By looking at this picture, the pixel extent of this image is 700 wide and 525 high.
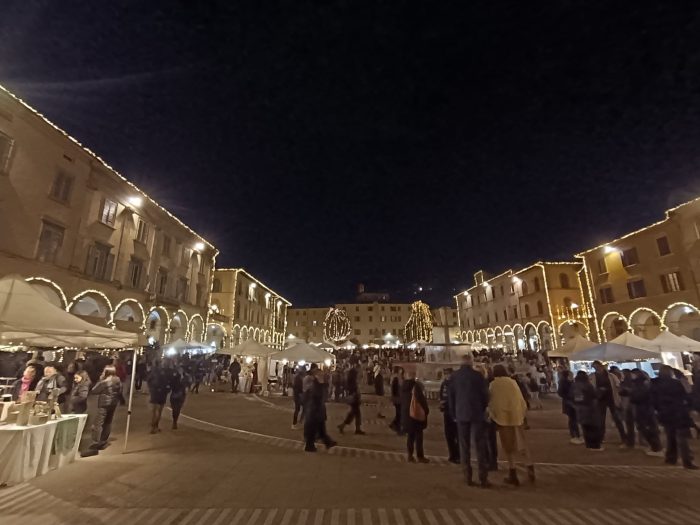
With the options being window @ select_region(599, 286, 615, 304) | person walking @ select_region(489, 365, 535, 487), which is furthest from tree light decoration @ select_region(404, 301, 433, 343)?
person walking @ select_region(489, 365, 535, 487)

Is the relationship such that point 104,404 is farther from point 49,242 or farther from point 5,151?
point 5,151

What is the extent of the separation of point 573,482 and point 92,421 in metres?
10.2

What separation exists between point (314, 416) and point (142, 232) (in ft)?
78.2

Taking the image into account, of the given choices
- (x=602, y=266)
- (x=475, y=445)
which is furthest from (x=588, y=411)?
(x=602, y=266)

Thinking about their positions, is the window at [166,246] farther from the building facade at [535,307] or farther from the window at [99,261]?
the building facade at [535,307]

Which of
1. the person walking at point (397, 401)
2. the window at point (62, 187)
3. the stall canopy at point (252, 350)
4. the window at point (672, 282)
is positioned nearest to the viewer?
the person walking at point (397, 401)

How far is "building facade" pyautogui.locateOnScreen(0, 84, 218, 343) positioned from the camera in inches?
663

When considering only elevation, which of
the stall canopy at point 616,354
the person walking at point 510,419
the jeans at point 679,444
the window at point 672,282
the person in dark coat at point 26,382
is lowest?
the jeans at point 679,444

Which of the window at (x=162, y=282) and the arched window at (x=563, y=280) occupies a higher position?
the arched window at (x=563, y=280)

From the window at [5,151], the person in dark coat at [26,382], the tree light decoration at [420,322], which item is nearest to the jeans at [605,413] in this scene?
the person in dark coat at [26,382]

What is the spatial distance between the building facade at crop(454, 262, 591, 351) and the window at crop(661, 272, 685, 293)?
26.9ft

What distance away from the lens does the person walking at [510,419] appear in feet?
20.1

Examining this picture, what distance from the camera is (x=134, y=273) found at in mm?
25672

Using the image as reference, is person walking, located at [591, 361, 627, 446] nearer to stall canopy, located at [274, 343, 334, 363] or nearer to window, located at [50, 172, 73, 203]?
stall canopy, located at [274, 343, 334, 363]
